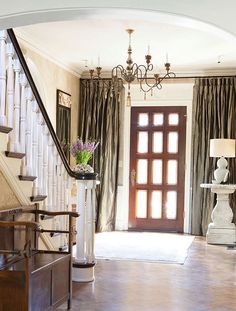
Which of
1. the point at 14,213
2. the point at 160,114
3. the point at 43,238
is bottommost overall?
the point at 43,238

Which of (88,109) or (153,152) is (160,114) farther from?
(88,109)

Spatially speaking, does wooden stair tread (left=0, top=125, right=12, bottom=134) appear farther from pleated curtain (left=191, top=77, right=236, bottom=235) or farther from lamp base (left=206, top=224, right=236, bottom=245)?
pleated curtain (left=191, top=77, right=236, bottom=235)

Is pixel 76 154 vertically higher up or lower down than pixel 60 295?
higher up

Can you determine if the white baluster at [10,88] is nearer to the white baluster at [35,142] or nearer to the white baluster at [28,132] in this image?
the white baluster at [28,132]

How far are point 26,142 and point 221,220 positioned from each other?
4.39 m

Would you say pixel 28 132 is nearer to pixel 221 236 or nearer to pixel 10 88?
pixel 10 88

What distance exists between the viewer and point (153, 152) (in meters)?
8.70

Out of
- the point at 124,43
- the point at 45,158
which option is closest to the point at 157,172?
the point at 124,43

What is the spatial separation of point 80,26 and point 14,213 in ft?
9.89

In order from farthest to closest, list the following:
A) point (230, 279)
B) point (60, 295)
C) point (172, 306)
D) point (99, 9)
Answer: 1. point (230, 279)
2. point (172, 306)
3. point (60, 295)
4. point (99, 9)

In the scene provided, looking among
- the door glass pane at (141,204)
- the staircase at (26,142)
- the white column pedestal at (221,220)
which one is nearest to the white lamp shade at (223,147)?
the white column pedestal at (221,220)

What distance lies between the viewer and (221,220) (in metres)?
7.60

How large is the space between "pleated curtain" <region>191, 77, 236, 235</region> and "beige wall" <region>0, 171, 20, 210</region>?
15.8 ft

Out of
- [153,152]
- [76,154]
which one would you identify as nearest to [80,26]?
[76,154]
